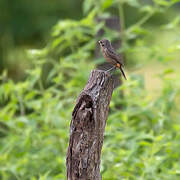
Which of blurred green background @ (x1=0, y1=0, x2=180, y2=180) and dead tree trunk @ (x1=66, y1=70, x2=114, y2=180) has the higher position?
dead tree trunk @ (x1=66, y1=70, x2=114, y2=180)

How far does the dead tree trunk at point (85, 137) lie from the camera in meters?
2.54

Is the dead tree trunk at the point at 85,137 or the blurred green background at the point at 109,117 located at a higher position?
the dead tree trunk at the point at 85,137

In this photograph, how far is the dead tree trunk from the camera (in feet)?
8.34

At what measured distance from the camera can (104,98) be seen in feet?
8.69

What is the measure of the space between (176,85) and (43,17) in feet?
16.2

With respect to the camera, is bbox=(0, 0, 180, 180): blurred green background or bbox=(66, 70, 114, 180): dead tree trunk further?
bbox=(0, 0, 180, 180): blurred green background

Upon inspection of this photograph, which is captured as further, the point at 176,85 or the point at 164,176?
the point at 176,85

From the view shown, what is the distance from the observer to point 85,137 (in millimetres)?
2539

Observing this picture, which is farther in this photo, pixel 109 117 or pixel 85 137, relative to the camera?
pixel 109 117

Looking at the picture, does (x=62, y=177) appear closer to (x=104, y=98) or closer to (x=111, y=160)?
(x=111, y=160)

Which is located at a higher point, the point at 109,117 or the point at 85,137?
the point at 85,137

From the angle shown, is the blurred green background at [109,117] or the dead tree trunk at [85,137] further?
the blurred green background at [109,117]

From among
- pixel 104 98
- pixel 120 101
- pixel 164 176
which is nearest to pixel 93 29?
pixel 120 101

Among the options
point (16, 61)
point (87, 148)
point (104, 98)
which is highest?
point (104, 98)
